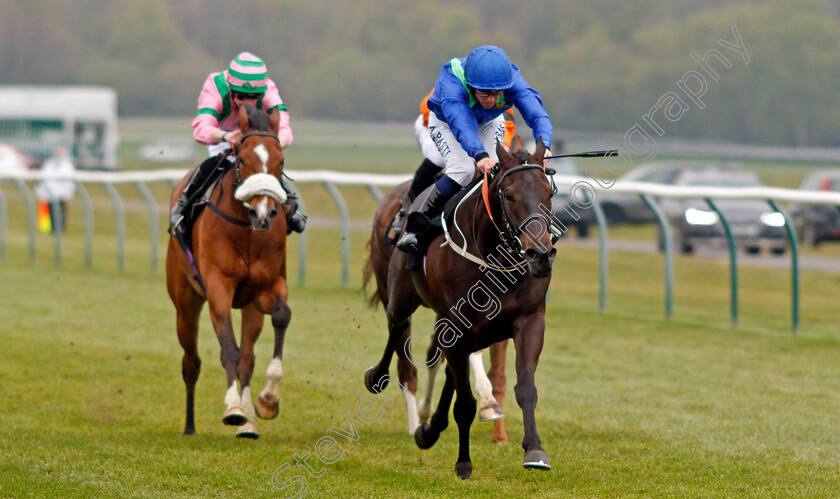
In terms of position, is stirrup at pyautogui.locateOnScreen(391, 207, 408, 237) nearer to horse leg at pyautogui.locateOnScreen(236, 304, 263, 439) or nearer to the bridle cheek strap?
the bridle cheek strap

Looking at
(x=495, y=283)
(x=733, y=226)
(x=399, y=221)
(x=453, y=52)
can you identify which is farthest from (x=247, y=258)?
(x=453, y=52)

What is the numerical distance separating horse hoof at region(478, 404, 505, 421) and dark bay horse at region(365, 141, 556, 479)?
1.14ft

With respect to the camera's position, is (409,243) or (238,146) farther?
(238,146)

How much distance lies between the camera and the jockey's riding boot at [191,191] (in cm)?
680

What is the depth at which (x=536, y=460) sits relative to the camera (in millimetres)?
4754

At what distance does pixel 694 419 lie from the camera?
6988mm

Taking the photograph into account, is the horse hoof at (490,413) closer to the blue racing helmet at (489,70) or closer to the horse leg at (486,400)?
the horse leg at (486,400)

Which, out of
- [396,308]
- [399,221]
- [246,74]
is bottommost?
[396,308]

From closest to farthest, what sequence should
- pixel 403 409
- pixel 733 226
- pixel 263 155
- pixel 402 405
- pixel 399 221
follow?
pixel 263 155 → pixel 399 221 → pixel 403 409 → pixel 402 405 → pixel 733 226

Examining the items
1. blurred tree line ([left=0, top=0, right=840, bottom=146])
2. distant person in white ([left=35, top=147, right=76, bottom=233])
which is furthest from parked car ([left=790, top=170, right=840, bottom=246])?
blurred tree line ([left=0, top=0, right=840, bottom=146])

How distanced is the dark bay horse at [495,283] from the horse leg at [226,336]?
105 centimetres

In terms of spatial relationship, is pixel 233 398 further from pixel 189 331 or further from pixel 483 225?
pixel 483 225

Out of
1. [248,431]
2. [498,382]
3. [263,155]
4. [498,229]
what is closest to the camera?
[498,229]

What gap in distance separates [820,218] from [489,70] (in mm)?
15594
